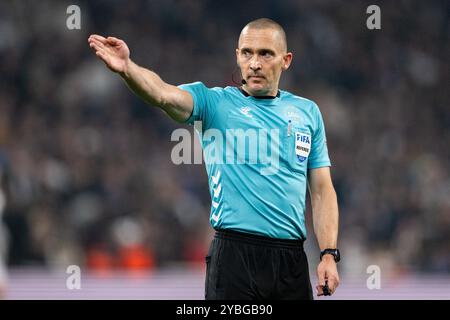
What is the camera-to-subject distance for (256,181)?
16.6 feet

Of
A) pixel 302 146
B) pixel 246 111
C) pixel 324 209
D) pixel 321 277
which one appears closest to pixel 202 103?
pixel 246 111

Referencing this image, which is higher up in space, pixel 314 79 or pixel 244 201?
pixel 314 79

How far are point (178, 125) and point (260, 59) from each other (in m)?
9.69

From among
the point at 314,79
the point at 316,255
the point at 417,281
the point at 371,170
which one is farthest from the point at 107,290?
the point at 314,79

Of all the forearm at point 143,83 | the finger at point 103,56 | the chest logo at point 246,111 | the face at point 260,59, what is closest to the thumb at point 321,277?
the chest logo at point 246,111

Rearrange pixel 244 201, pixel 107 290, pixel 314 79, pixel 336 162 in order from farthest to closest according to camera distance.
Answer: pixel 314 79 < pixel 336 162 < pixel 107 290 < pixel 244 201

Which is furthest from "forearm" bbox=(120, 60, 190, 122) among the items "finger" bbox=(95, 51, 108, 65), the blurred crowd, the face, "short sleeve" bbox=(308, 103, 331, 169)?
the blurred crowd

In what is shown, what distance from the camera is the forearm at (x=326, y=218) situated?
17.5 ft

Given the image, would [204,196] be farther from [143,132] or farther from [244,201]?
[244,201]

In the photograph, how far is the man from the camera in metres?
5.04

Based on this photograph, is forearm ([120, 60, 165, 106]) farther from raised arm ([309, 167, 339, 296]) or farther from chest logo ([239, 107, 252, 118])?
raised arm ([309, 167, 339, 296])

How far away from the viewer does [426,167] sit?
14.8 meters

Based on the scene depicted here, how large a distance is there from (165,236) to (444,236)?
366 cm

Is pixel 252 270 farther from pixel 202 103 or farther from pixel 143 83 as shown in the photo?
pixel 143 83
